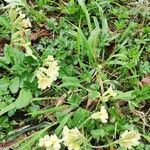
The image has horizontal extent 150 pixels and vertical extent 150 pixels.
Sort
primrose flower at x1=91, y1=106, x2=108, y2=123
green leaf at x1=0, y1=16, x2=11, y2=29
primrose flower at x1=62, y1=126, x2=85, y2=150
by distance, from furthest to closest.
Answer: green leaf at x1=0, y1=16, x2=11, y2=29
primrose flower at x1=91, y1=106, x2=108, y2=123
primrose flower at x1=62, y1=126, x2=85, y2=150

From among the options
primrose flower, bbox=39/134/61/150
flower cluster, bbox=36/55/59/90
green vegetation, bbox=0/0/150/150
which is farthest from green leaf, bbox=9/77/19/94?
primrose flower, bbox=39/134/61/150

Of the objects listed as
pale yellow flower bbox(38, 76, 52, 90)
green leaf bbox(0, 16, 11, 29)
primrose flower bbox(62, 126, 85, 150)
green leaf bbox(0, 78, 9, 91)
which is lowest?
primrose flower bbox(62, 126, 85, 150)

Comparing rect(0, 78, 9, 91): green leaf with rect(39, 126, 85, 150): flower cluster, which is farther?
rect(0, 78, 9, 91): green leaf

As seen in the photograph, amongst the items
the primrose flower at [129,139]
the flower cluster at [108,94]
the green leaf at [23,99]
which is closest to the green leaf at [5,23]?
the green leaf at [23,99]

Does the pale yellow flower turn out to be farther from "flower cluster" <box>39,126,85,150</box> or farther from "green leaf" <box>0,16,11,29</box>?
"green leaf" <box>0,16,11,29</box>

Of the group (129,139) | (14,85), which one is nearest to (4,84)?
(14,85)

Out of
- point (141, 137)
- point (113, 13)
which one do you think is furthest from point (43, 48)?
point (141, 137)

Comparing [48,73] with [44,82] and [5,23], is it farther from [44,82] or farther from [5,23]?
[5,23]
